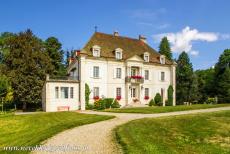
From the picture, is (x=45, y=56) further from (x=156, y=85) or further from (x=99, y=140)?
(x=99, y=140)

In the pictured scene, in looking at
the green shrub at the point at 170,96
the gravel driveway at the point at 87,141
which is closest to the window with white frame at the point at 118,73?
the green shrub at the point at 170,96

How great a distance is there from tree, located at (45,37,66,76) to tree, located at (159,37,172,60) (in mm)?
21948

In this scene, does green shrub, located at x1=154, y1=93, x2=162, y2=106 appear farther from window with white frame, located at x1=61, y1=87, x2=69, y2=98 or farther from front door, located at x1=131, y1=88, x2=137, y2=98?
window with white frame, located at x1=61, y1=87, x2=69, y2=98

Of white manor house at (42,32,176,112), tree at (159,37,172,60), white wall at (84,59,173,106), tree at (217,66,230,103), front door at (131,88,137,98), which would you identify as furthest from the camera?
tree at (159,37,172,60)

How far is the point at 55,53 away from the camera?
55.0 metres

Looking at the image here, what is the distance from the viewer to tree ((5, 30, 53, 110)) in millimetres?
38344

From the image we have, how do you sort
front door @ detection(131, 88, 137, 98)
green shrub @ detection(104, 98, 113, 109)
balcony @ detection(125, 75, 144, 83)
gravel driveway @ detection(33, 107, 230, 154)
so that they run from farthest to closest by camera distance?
1. front door @ detection(131, 88, 137, 98)
2. balcony @ detection(125, 75, 144, 83)
3. green shrub @ detection(104, 98, 113, 109)
4. gravel driveway @ detection(33, 107, 230, 154)

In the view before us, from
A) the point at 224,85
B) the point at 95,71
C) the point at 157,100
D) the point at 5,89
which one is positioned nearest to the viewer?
the point at 5,89

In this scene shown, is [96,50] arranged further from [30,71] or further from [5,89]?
[5,89]

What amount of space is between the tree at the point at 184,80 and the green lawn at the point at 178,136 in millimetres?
35154

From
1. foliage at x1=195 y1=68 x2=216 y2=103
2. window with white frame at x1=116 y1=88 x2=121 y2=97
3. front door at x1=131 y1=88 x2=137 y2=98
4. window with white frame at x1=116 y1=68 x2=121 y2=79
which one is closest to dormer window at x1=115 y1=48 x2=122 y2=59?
window with white frame at x1=116 y1=68 x2=121 y2=79

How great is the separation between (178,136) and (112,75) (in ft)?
85.0

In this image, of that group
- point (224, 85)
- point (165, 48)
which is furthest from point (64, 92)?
point (165, 48)

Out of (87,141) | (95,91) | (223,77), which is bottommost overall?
(87,141)
